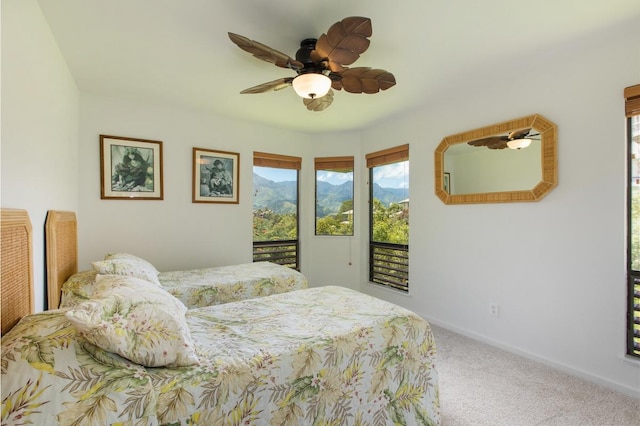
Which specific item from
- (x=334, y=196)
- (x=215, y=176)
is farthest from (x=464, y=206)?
(x=215, y=176)

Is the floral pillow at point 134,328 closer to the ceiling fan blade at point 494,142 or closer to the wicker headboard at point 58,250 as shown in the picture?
the wicker headboard at point 58,250

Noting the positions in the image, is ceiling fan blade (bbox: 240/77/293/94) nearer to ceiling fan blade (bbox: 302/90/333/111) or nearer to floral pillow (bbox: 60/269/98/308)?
ceiling fan blade (bbox: 302/90/333/111)

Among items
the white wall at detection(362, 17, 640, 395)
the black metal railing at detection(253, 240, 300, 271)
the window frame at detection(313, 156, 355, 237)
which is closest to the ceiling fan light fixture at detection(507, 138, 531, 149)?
the white wall at detection(362, 17, 640, 395)

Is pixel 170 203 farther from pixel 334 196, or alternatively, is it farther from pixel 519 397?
pixel 519 397

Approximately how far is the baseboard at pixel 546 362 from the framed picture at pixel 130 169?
352 cm

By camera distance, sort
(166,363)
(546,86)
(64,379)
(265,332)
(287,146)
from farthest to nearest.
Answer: (287,146)
(546,86)
(265,332)
(166,363)
(64,379)

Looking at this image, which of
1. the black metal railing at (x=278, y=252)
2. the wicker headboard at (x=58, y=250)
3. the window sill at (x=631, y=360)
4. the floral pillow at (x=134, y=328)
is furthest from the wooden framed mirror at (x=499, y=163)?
the wicker headboard at (x=58, y=250)

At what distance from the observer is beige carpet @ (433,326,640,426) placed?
178cm

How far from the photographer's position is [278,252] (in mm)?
4254

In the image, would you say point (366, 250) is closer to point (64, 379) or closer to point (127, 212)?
point (127, 212)

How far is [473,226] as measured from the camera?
9.82 ft

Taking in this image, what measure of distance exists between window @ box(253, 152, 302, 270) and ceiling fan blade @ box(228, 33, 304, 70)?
7.12 feet

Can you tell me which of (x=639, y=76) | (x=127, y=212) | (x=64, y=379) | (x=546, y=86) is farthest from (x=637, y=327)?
(x=127, y=212)

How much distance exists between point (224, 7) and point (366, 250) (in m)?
3.34
